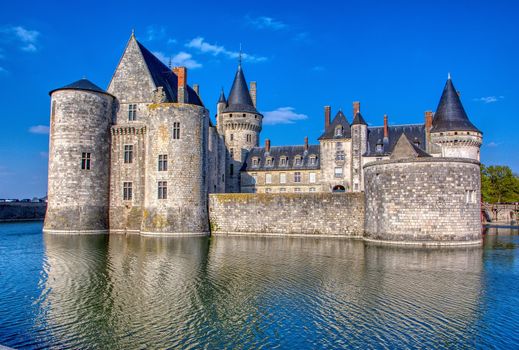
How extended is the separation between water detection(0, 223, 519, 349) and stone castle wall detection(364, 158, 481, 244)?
2420 mm

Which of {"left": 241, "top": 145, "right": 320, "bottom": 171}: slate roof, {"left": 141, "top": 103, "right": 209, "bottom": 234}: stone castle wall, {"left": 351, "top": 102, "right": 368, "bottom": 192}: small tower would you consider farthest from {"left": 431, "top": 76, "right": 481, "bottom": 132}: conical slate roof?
{"left": 141, "top": 103, "right": 209, "bottom": 234}: stone castle wall

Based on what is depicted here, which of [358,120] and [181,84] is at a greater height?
[358,120]

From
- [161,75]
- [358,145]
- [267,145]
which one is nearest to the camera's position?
[161,75]

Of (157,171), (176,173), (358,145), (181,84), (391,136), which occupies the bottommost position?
(176,173)

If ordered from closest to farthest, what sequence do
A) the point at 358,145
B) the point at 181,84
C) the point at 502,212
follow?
the point at 181,84
the point at 358,145
the point at 502,212

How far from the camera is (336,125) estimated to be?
4403 centimetres

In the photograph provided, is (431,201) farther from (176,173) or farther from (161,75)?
(161,75)

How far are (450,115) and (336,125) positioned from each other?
10489 mm

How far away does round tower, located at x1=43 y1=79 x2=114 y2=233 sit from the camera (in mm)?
28250

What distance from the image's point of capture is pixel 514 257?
18859 mm

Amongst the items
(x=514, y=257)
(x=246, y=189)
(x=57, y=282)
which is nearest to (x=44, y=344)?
(x=57, y=282)

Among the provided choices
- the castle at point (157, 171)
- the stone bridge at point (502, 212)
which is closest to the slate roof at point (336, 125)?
the castle at point (157, 171)

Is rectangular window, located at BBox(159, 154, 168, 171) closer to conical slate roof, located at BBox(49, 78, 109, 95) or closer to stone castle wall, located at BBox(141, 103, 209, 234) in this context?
stone castle wall, located at BBox(141, 103, 209, 234)

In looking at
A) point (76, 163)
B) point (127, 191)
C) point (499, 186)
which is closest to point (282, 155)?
point (127, 191)
